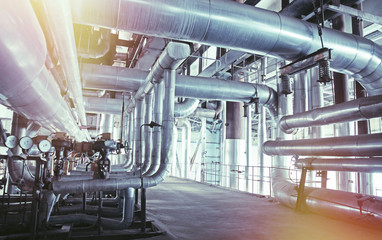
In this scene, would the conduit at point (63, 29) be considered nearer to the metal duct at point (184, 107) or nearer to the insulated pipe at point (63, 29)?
the insulated pipe at point (63, 29)

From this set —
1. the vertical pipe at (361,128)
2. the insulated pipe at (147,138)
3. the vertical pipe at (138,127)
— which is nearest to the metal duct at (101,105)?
the vertical pipe at (138,127)

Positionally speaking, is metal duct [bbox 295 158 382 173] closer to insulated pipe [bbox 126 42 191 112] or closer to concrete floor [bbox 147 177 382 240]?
concrete floor [bbox 147 177 382 240]

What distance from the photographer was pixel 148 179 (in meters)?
4.05

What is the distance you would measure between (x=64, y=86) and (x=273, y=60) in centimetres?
706

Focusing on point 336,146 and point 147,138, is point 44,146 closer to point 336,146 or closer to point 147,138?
point 147,138

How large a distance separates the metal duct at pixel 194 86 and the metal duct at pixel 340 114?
1.70 metres

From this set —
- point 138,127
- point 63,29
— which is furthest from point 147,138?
point 63,29

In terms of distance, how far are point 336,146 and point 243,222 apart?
2118 millimetres

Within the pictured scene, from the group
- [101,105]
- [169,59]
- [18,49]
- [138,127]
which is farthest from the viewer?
[101,105]

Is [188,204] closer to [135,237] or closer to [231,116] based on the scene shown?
[135,237]

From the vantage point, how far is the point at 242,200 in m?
6.33

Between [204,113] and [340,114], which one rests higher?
[204,113]

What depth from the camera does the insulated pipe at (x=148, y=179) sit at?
357cm

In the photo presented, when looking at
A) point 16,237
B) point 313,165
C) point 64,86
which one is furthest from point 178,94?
point 16,237
